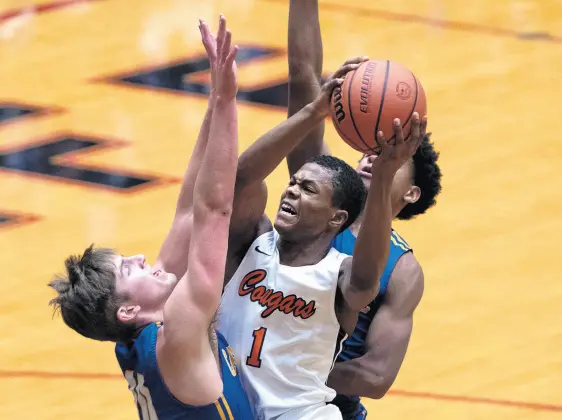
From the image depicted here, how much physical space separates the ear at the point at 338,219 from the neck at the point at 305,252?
51mm

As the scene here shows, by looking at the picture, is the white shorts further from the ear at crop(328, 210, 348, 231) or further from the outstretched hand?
the outstretched hand

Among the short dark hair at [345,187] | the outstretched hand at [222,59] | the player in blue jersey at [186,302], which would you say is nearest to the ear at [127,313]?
the player in blue jersey at [186,302]

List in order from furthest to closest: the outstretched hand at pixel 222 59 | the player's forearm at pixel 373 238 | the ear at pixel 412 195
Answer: the ear at pixel 412 195 → the player's forearm at pixel 373 238 → the outstretched hand at pixel 222 59

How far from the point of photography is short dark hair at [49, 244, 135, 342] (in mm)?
4902

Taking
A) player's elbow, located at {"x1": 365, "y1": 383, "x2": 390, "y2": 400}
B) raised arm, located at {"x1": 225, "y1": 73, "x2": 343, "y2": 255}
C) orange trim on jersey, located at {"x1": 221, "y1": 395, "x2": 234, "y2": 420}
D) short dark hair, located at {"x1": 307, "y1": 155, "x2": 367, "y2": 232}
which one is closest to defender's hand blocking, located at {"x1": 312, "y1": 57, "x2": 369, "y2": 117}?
raised arm, located at {"x1": 225, "y1": 73, "x2": 343, "y2": 255}

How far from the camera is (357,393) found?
5.80 meters

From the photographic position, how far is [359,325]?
19.8ft

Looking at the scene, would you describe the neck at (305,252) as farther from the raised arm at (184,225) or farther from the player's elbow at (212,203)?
the player's elbow at (212,203)

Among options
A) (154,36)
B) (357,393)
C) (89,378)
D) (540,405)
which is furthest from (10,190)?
(357,393)

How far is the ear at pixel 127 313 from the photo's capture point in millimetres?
4917

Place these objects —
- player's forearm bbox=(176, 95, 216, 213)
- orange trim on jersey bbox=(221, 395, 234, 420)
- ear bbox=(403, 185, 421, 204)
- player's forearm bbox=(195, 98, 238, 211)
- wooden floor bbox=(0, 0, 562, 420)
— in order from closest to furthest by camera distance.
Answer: player's forearm bbox=(195, 98, 238, 211) < orange trim on jersey bbox=(221, 395, 234, 420) < player's forearm bbox=(176, 95, 216, 213) < ear bbox=(403, 185, 421, 204) < wooden floor bbox=(0, 0, 562, 420)

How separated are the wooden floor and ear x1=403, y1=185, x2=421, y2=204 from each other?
1987 mm

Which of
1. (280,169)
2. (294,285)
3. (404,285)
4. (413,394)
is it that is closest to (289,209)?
(294,285)

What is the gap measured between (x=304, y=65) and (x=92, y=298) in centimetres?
172
